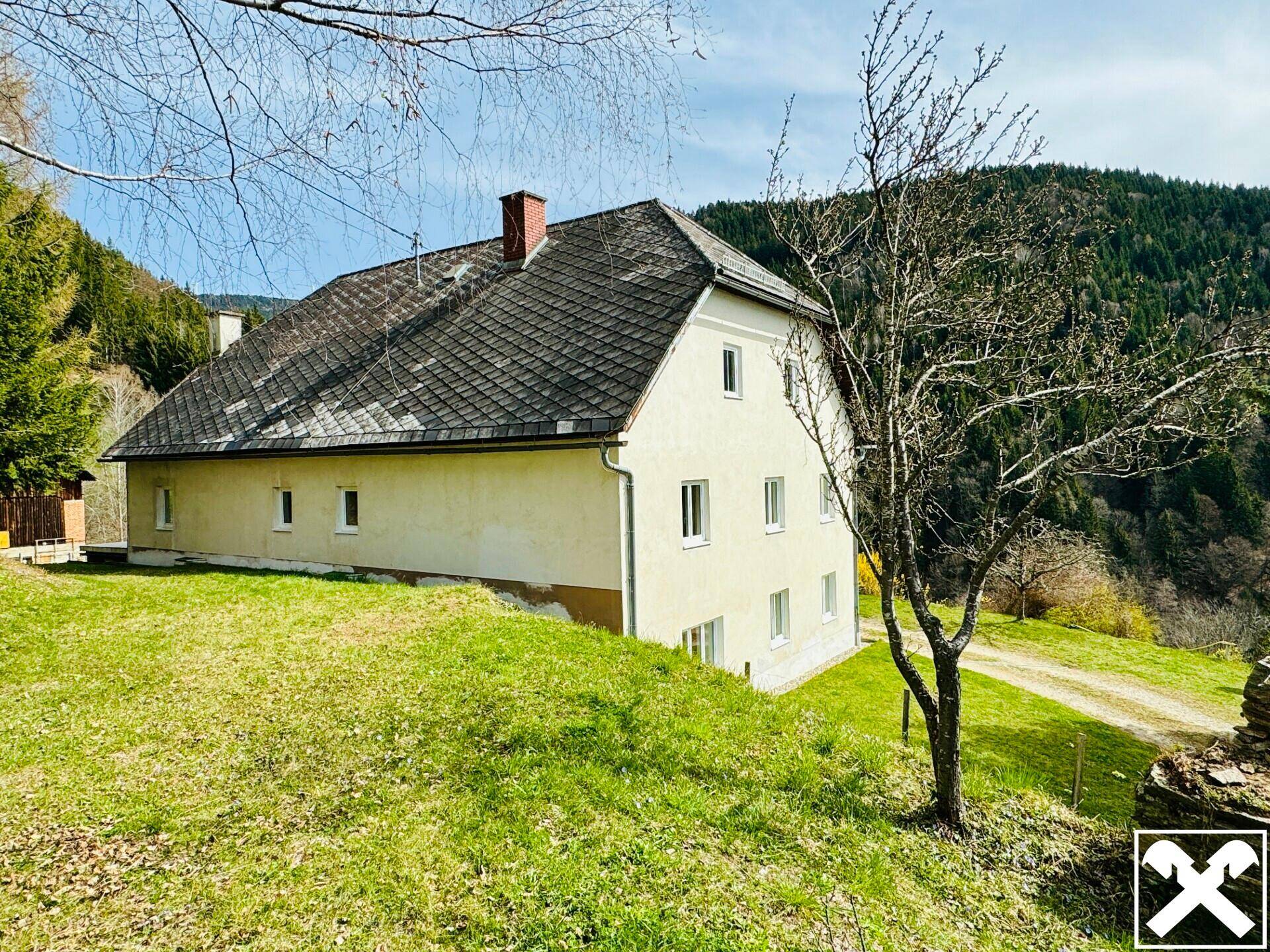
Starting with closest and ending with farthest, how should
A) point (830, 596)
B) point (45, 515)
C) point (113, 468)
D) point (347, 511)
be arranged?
point (347, 511), point (830, 596), point (45, 515), point (113, 468)

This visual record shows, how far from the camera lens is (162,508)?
16.1m

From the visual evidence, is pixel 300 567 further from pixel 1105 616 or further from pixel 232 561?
pixel 1105 616

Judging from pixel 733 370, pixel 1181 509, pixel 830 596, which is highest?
pixel 733 370

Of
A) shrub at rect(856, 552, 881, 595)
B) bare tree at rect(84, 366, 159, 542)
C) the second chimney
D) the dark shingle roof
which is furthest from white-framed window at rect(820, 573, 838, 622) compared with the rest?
bare tree at rect(84, 366, 159, 542)

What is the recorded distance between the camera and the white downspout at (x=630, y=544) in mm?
9630

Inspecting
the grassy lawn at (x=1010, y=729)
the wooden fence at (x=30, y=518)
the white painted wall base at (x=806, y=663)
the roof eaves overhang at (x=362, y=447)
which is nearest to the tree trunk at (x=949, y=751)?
the grassy lawn at (x=1010, y=729)

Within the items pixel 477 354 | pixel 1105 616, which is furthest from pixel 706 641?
pixel 1105 616

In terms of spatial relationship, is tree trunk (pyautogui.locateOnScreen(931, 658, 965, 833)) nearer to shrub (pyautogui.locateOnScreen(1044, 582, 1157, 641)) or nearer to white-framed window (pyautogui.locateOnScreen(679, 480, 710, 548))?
white-framed window (pyautogui.locateOnScreen(679, 480, 710, 548))

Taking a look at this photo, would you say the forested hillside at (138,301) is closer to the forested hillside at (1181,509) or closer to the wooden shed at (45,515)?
the wooden shed at (45,515)

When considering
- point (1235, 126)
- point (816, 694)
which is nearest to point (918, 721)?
point (816, 694)

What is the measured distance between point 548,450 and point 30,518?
24.2 meters

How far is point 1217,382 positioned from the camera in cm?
481

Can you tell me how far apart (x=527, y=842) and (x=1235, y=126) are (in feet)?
29.3

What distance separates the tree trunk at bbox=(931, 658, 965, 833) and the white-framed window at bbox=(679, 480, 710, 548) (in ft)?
20.3
